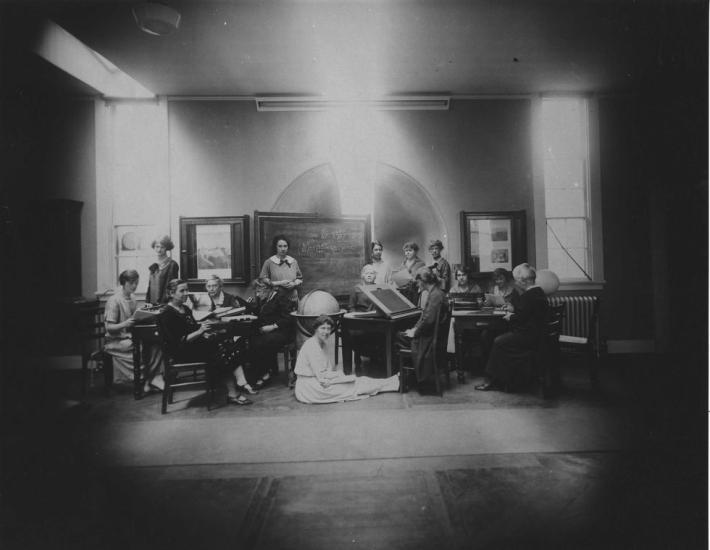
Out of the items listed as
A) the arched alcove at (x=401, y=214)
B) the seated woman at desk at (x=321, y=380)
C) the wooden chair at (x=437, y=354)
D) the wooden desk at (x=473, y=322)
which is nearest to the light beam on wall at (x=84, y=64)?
the arched alcove at (x=401, y=214)

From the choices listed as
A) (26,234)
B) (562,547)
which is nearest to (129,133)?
(26,234)

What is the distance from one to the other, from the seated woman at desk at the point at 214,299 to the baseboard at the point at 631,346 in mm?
6008

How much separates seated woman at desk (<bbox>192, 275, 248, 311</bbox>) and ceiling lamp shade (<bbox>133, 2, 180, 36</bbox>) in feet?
9.48

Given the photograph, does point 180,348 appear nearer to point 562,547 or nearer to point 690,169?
point 562,547

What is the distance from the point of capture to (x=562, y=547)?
217 centimetres

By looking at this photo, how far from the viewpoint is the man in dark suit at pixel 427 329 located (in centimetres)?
461

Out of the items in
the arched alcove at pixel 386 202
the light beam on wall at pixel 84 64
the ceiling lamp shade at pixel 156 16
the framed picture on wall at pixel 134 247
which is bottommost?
the framed picture on wall at pixel 134 247

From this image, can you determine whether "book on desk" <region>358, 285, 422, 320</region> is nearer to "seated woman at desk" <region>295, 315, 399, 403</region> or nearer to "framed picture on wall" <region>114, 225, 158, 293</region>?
"seated woman at desk" <region>295, 315, 399, 403</region>

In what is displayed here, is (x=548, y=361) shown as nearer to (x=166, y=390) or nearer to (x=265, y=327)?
(x=265, y=327)

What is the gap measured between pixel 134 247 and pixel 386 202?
4306mm

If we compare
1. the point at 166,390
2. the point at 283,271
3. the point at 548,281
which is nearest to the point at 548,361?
the point at 548,281

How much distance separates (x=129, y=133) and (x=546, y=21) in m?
6.34

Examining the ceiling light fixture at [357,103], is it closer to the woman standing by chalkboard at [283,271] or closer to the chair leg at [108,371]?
the woman standing by chalkboard at [283,271]

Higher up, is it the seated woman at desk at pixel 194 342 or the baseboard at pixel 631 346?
the seated woman at desk at pixel 194 342
